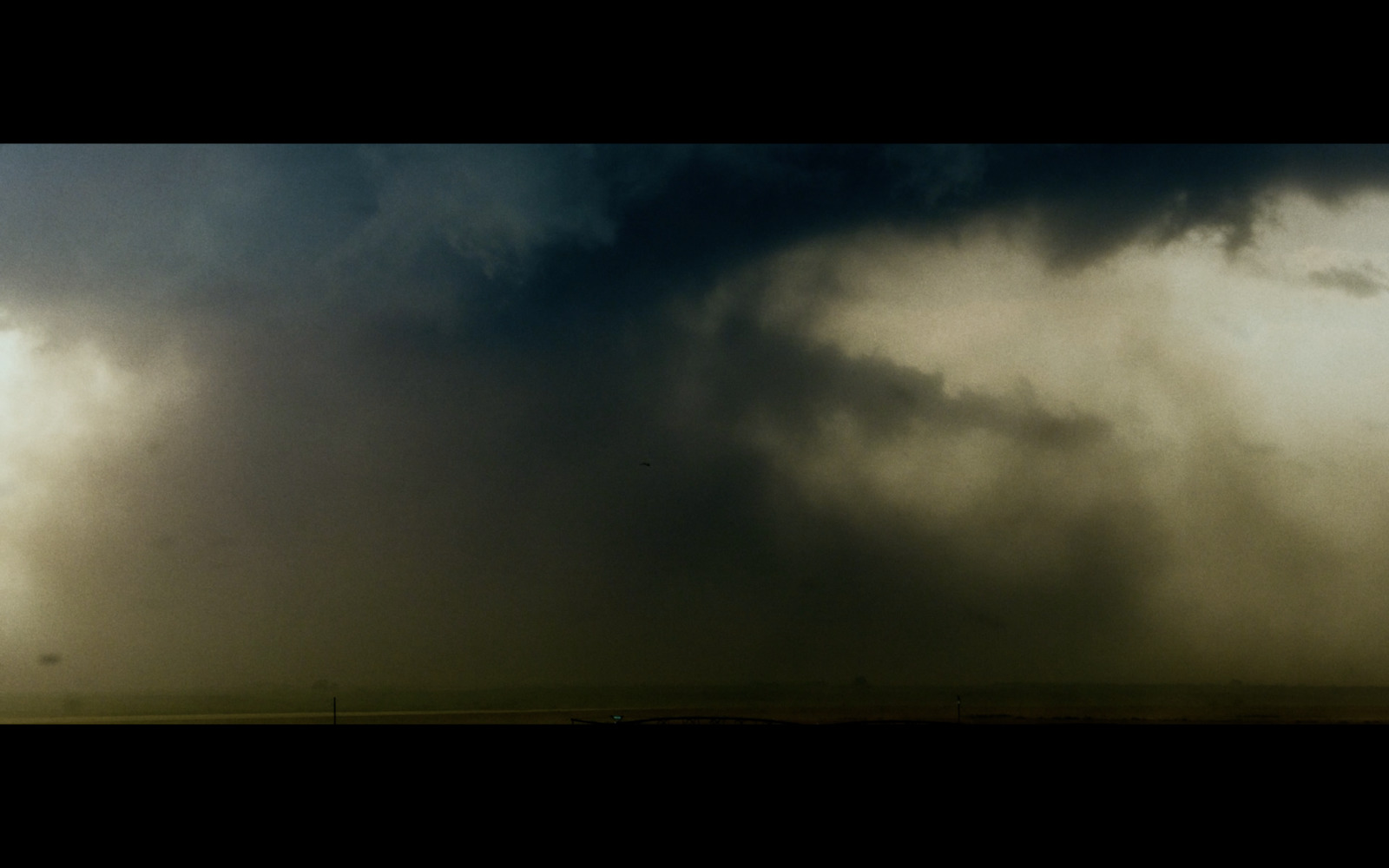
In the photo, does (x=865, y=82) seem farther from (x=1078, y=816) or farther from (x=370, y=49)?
(x=1078, y=816)

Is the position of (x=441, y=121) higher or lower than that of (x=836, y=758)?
higher

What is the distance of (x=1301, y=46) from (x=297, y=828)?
Answer: 4.84 m

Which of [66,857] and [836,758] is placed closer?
[66,857]

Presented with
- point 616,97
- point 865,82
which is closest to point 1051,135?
point 865,82

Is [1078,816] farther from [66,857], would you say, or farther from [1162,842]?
[66,857]

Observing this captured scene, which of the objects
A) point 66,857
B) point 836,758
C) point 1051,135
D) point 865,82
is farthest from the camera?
point 1051,135

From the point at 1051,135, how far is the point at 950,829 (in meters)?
3.34

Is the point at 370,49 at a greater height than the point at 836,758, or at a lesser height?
greater

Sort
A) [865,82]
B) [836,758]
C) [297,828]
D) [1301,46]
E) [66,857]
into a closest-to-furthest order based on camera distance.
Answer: [66,857] < [297,828] < [836,758] < [1301,46] < [865,82]

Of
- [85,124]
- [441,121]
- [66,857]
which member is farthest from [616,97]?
[66,857]

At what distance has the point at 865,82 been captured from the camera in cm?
430

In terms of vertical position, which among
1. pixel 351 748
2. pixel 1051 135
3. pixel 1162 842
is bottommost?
pixel 1162 842

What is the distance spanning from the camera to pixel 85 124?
14.5ft

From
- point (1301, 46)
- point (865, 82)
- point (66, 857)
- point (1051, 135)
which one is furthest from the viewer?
point (1051, 135)
